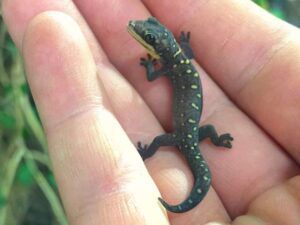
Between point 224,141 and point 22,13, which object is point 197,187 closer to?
point 224,141

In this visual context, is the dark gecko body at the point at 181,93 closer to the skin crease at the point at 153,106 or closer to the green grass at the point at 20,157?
the skin crease at the point at 153,106

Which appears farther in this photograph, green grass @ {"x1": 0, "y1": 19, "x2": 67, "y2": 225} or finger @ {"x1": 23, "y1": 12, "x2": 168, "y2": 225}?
green grass @ {"x1": 0, "y1": 19, "x2": 67, "y2": 225}

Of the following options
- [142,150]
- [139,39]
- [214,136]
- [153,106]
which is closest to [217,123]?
[214,136]

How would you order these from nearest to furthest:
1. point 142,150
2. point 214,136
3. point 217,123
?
point 142,150
point 214,136
point 217,123

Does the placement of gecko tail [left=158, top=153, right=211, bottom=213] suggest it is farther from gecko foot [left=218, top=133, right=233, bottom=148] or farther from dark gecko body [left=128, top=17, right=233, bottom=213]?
gecko foot [left=218, top=133, right=233, bottom=148]

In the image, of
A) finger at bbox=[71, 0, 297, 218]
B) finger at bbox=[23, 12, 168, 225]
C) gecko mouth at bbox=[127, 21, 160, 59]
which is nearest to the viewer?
finger at bbox=[23, 12, 168, 225]

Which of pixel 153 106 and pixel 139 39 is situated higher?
pixel 139 39

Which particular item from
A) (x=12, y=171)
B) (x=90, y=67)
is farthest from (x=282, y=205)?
(x=12, y=171)

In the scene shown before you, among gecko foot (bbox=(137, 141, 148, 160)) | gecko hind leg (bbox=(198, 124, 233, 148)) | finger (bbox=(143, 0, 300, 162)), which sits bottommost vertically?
gecko foot (bbox=(137, 141, 148, 160))

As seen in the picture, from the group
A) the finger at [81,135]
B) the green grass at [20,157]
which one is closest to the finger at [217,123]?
the finger at [81,135]

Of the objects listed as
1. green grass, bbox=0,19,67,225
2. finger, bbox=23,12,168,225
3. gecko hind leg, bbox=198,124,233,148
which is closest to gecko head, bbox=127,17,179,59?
finger, bbox=23,12,168,225
